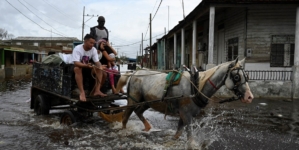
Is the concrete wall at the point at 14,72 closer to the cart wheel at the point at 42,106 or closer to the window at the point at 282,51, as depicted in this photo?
the cart wheel at the point at 42,106

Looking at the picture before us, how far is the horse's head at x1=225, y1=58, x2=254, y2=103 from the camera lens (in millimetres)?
4328

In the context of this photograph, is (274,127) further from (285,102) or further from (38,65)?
(38,65)

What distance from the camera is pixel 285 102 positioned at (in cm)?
1099

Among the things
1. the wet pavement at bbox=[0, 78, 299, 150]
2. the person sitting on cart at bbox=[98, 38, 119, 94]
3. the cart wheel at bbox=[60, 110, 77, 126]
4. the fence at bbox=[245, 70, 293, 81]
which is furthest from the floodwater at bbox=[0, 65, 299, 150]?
the fence at bbox=[245, 70, 293, 81]

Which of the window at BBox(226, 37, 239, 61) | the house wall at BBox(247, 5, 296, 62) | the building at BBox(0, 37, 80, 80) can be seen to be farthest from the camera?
the building at BBox(0, 37, 80, 80)

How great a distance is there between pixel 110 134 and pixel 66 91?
147cm

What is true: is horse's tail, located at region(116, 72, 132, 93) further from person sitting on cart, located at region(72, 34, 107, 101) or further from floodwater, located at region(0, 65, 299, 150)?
floodwater, located at region(0, 65, 299, 150)

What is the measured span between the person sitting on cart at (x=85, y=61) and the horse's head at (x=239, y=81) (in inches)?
112

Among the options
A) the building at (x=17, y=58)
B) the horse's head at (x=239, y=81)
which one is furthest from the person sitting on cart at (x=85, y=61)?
the building at (x=17, y=58)

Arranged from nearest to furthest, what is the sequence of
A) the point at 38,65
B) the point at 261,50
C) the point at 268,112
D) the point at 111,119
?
the point at 111,119 → the point at 38,65 → the point at 268,112 → the point at 261,50

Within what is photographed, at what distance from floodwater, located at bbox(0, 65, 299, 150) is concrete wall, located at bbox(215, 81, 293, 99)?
3268 millimetres

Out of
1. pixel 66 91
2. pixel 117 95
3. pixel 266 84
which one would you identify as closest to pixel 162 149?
pixel 117 95

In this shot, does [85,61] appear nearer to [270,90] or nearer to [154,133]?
[154,133]

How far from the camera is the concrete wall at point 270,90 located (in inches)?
471
